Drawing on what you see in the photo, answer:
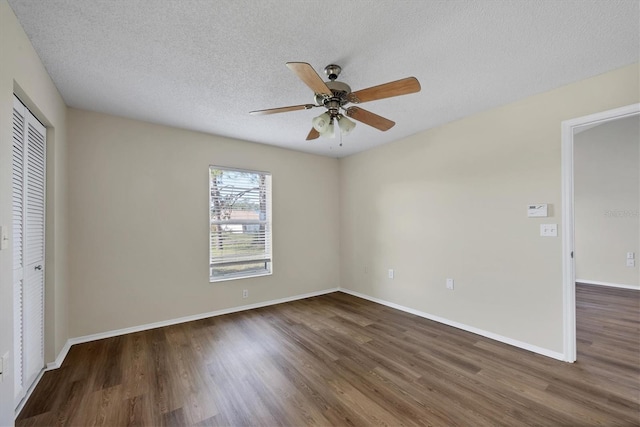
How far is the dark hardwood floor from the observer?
1744 millimetres

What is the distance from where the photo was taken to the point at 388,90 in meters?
1.74

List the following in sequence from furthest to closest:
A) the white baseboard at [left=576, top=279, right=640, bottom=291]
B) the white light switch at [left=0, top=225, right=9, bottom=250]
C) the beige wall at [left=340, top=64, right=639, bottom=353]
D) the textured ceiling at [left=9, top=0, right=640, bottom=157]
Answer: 1. the white baseboard at [left=576, top=279, right=640, bottom=291]
2. the beige wall at [left=340, top=64, right=639, bottom=353]
3. the textured ceiling at [left=9, top=0, right=640, bottom=157]
4. the white light switch at [left=0, top=225, right=9, bottom=250]

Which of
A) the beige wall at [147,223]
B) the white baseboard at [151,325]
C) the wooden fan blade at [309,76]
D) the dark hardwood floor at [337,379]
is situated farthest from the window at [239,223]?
the wooden fan blade at [309,76]

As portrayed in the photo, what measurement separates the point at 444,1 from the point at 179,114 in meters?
2.68

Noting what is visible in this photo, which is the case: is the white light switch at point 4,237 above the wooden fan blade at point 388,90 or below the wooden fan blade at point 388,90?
below

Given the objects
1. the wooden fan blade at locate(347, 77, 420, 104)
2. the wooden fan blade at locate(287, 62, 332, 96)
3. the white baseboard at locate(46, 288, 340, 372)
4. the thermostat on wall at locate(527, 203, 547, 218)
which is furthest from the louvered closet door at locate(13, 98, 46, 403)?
the thermostat on wall at locate(527, 203, 547, 218)

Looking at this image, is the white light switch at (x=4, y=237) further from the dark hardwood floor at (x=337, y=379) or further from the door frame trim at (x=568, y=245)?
the door frame trim at (x=568, y=245)

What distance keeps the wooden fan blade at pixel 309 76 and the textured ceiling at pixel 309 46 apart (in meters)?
0.34

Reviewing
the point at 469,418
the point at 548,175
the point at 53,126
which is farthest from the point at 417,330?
the point at 53,126

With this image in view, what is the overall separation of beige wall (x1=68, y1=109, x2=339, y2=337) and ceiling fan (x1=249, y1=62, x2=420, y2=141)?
194 centimetres

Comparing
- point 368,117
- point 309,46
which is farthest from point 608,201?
point 309,46

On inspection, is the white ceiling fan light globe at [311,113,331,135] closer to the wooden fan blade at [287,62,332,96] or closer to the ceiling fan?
the ceiling fan

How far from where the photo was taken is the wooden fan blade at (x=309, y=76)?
1460 mm

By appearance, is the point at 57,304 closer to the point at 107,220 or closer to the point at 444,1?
the point at 107,220
